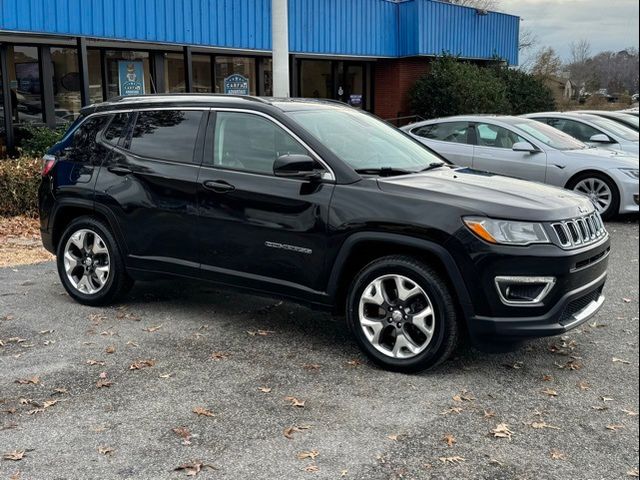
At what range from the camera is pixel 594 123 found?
12375mm

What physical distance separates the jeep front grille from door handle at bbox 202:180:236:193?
2.27 m

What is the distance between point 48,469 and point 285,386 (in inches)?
58.0

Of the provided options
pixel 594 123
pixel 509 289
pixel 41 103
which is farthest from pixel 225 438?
pixel 41 103

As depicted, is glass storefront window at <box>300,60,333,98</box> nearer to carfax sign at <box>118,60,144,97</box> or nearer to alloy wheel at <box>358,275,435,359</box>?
carfax sign at <box>118,60,144,97</box>

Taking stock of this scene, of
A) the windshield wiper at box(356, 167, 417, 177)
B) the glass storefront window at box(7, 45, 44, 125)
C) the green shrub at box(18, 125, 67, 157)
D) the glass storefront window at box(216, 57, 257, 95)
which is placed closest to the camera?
the windshield wiper at box(356, 167, 417, 177)

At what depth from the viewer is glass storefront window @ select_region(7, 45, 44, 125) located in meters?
14.2

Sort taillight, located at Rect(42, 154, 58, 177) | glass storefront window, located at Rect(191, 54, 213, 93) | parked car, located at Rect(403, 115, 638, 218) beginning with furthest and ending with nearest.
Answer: glass storefront window, located at Rect(191, 54, 213, 93)
parked car, located at Rect(403, 115, 638, 218)
taillight, located at Rect(42, 154, 58, 177)

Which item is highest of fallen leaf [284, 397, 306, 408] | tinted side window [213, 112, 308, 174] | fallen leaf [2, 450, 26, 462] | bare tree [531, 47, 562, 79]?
bare tree [531, 47, 562, 79]

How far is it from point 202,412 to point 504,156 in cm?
805

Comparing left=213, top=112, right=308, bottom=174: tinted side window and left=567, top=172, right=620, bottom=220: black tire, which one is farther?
left=567, top=172, right=620, bottom=220: black tire

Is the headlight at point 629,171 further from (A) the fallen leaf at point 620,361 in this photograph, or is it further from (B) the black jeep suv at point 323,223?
(A) the fallen leaf at point 620,361

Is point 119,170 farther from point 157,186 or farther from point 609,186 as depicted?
point 609,186

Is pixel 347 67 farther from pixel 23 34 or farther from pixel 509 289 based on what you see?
pixel 509 289

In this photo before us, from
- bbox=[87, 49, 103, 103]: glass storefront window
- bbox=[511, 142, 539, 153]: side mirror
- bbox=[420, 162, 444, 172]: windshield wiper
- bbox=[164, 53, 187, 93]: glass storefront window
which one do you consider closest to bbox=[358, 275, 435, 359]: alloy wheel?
bbox=[420, 162, 444, 172]: windshield wiper
